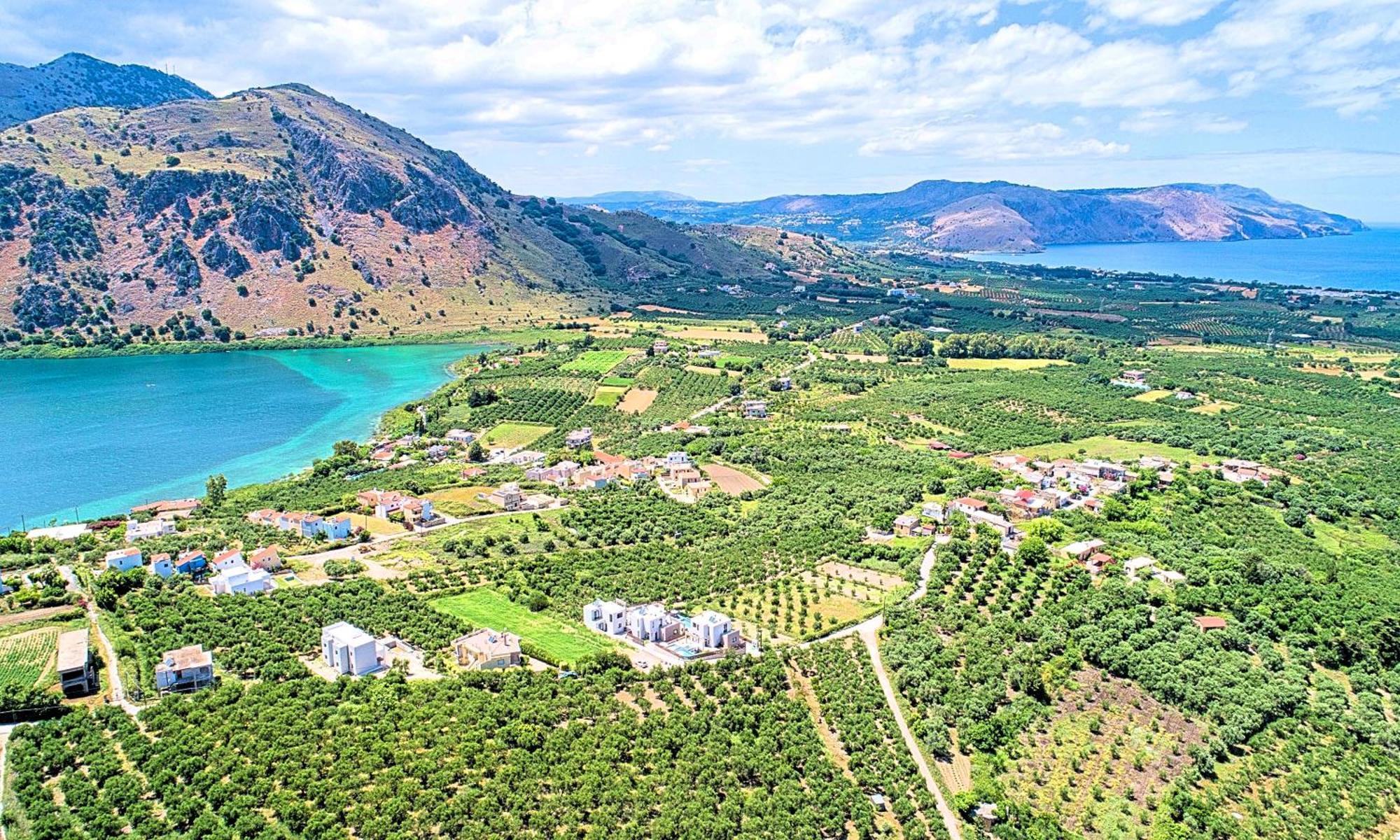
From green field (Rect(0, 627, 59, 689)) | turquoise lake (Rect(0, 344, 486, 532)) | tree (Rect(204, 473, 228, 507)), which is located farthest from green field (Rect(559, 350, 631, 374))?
green field (Rect(0, 627, 59, 689))

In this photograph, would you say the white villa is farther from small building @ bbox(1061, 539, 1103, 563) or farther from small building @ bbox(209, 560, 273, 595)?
small building @ bbox(1061, 539, 1103, 563)

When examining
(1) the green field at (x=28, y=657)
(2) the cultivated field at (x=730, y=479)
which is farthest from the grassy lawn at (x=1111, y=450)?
(1) the green field at (x=28, y=657)

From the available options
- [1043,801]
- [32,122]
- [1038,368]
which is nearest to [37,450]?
[1043,801]

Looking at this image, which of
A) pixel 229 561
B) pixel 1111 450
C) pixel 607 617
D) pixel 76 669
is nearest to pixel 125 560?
pixel 229 561

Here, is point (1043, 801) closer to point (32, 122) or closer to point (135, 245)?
point (135, 245)

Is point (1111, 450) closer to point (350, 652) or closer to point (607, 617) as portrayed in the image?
point (607, 617)

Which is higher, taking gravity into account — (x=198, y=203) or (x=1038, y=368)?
(x=198, y=203)
